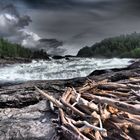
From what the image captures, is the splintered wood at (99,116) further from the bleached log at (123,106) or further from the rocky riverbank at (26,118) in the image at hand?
the rocky riverbank at (26,118)

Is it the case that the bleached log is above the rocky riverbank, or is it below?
above

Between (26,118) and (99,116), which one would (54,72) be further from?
(99,116)

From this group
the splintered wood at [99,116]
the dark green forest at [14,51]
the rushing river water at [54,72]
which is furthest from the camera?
the dark green forest at [14,51]

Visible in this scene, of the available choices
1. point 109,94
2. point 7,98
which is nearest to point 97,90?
point 109,94

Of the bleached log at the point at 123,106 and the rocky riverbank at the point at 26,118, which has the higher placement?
the bleached log at the point at 123,106

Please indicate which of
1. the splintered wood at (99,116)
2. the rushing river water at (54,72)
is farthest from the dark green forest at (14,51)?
the splintered wood at (99,116)

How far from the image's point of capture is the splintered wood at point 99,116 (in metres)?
5.16

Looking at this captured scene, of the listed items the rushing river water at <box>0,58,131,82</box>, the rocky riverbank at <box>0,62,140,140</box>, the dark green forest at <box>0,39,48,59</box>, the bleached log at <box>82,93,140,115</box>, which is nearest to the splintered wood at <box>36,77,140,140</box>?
the bleached log at <box>82,93,140,115</box>

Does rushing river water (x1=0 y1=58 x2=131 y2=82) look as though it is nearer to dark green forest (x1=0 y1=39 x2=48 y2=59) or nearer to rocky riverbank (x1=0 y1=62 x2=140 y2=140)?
rocky riverbank (x1=0 y1=62 x2=140 y2=140)

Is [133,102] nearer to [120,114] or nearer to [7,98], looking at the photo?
[120,114]

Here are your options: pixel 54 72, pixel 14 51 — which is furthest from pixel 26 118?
pixel 14 51

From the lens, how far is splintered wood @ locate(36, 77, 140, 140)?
516cm

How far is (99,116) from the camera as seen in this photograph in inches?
214

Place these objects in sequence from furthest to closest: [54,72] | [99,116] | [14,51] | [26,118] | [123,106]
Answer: [14,51] → [54,72] → [26,118] → [99,116] → [123,106]
